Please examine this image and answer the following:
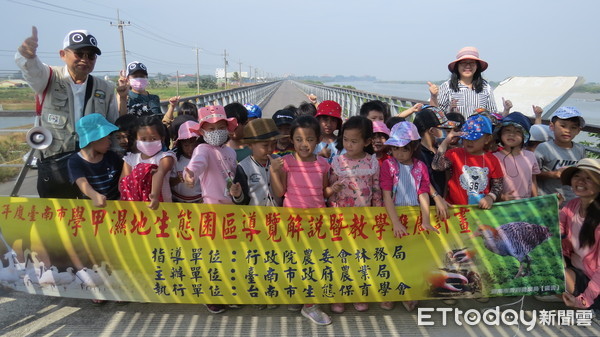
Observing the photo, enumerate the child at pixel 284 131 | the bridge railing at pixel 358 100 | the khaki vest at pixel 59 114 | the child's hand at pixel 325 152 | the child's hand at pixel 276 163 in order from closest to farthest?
the child's hand at pixel 276 163 < the khaki vest at pixel 59 114 < the child at pixel 284 131 < the child's hand at pixel 325 152 < the bridge railing at pixel 358 100

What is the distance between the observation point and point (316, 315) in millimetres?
2615

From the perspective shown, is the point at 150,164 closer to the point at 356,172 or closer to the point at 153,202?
the point at 153,202

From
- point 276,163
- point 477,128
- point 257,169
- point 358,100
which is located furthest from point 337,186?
point 358,100

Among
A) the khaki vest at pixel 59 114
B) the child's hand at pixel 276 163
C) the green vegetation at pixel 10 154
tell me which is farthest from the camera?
the green vegetation at pixel 10 154

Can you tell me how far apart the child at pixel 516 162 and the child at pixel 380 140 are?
2.82ft

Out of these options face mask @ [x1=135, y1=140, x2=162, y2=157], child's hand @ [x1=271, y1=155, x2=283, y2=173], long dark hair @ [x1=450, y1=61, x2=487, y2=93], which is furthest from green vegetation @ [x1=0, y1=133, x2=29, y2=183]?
long dark hair @ [x1=450, y1=61, x2=487, y2=93]

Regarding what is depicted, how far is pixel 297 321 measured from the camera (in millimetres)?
2619

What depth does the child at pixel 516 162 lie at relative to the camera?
2.93m

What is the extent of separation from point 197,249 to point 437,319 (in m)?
1.75

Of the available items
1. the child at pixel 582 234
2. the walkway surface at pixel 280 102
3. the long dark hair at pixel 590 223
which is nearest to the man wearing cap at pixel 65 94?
the child at pixel 582 234

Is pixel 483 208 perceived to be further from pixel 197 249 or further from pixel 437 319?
pixel 197 249

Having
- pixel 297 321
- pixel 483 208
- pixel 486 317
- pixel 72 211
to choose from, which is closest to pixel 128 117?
pixel 72 211

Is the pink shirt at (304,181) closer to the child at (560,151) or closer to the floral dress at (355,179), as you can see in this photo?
the floral dress at (355,179)

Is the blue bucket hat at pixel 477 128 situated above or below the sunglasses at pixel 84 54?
below
